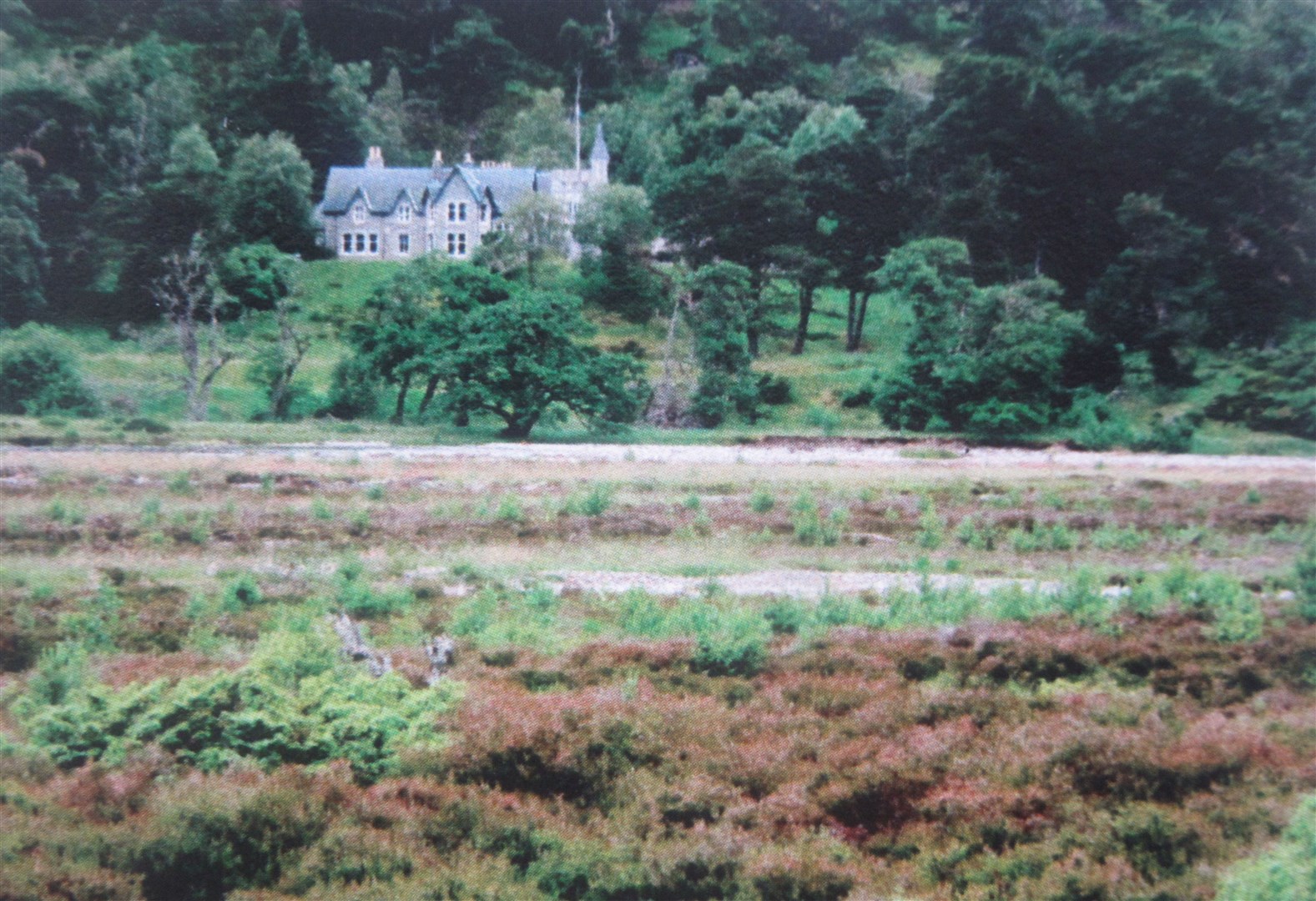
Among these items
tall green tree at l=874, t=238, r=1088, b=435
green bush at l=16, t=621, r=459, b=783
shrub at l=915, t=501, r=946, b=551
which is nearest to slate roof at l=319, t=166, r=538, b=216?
tall green tree at l=874, t=238, r=1088, b=435

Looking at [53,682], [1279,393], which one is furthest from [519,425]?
[1279,393]

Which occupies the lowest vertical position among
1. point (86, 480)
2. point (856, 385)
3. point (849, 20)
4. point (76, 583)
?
point (76, 583)

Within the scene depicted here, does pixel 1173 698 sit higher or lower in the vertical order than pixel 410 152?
lower

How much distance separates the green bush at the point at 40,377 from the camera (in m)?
8.67

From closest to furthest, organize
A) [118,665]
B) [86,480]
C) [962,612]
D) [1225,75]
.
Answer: [118,665] → [962,612] → [86,480] → [1225,75]

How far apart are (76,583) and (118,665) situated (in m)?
1.40

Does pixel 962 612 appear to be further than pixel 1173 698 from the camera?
Yes

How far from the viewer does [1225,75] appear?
980 centimetres

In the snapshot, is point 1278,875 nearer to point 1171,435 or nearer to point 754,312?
point 1171,435

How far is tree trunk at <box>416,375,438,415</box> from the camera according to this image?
11.2 meters

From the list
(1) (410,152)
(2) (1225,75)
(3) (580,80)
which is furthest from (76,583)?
(2) (1225,75)

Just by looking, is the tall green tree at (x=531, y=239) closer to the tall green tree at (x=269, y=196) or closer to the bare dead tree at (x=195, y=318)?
the tall green tree at (x=269, y=196)

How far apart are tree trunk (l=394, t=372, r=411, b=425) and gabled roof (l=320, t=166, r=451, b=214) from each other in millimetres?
1987

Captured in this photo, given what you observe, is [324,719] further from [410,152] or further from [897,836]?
[410,152]
